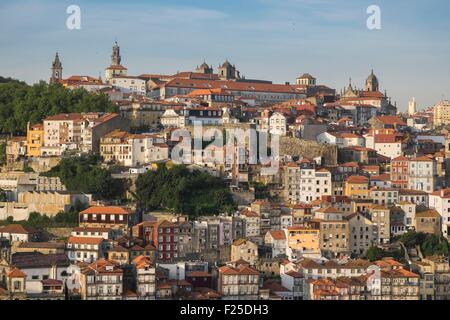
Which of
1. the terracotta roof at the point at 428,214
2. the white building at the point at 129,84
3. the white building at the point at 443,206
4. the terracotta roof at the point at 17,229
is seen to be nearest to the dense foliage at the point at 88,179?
the terracotta roof at the point at 17,229

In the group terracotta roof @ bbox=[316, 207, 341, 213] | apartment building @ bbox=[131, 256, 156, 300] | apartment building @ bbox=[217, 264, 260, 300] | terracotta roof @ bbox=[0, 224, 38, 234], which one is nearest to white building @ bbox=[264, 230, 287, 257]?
terracotta roof @ bbox=[316, 207, 341, 213]

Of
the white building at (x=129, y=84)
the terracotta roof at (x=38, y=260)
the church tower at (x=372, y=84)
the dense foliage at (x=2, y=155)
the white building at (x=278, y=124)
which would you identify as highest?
the church tower at (x=372, y=84)

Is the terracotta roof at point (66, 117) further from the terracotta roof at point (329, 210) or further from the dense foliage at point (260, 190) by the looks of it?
the terracotta roof at point (329, 210)

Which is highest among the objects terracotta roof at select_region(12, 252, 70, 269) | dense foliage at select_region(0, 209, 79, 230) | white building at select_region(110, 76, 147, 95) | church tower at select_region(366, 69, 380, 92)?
church tower at select_region(366, 69, 380, 92)

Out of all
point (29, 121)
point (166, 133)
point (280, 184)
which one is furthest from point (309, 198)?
point (29, 121)

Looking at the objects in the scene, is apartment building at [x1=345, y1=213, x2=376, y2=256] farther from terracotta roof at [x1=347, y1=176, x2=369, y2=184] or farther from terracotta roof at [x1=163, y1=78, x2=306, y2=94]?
terracotta roof at [x1=163, y1=78, x2=306, y2=94]

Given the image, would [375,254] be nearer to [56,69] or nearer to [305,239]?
[305,239]

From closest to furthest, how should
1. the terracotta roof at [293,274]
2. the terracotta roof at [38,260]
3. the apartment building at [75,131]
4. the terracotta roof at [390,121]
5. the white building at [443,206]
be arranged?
the terracotta roof at [38,260]
the terracotta roof at [293,274]
the white building at [443,206]
the apartment building at [75,131]
the terracotta roof at [390,121]
